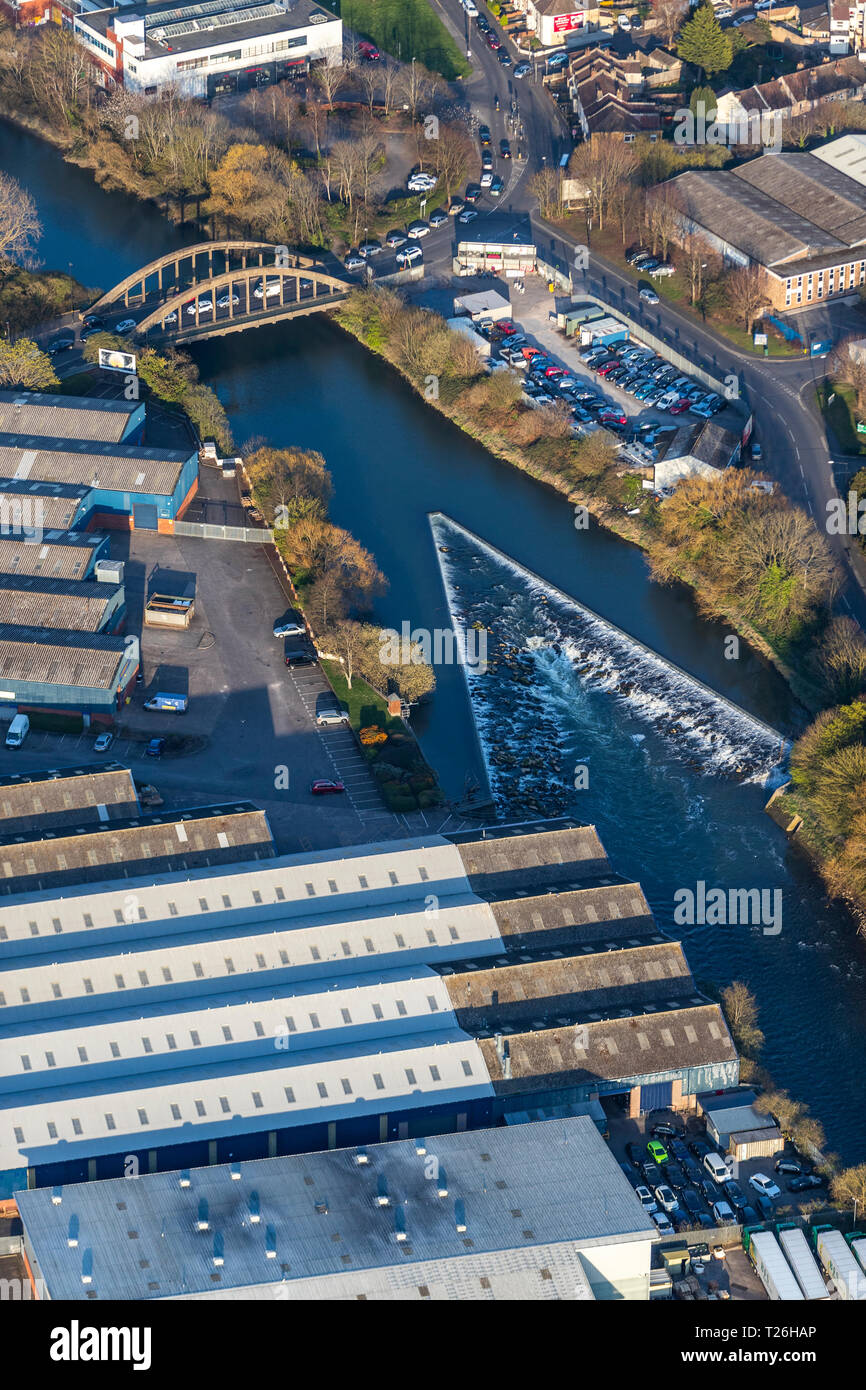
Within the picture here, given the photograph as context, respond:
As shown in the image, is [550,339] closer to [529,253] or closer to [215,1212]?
[529,253]

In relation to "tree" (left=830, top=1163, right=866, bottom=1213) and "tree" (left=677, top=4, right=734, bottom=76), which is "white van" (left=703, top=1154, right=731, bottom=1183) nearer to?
"tree" (left=830, top=1163, right=866, bottom=1213)

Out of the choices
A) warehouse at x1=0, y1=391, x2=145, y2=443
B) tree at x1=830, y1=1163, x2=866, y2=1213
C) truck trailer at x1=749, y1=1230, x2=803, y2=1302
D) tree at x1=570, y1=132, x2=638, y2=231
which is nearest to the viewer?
truck trailer at x1=749, y1=1230, x2=803, y2=1302

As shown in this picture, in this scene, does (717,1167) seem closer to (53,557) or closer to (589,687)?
(589,687)

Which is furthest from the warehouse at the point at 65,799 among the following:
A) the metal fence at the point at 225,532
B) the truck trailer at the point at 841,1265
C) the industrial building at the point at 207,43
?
the industrial building at the point at 207,43

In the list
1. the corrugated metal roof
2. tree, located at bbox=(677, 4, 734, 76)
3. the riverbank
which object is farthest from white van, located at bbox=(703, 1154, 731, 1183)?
tree, located at bbox=(677, 4, 734, 76)

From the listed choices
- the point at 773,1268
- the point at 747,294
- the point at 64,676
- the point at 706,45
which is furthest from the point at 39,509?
the point at 706,45

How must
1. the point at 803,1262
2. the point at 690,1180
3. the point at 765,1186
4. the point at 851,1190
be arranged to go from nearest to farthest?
the point at 803,1262
the point at 851,1190
the point at 765,1186
the point at 690,1180

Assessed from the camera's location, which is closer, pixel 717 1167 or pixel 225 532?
pixel 717 1167
